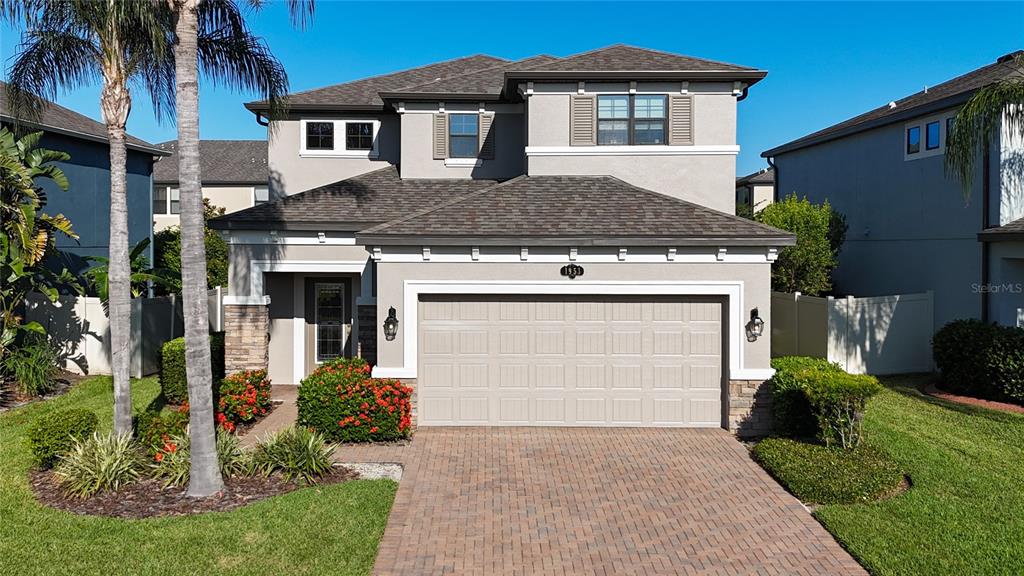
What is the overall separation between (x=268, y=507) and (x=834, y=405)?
295 inches

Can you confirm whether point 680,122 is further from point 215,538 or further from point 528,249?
point 215,538

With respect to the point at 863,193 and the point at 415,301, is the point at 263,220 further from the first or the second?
the point at 863,193

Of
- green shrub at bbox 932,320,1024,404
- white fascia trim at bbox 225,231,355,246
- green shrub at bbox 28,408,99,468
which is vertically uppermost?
white fascia trim at bbox 225,231,355,246

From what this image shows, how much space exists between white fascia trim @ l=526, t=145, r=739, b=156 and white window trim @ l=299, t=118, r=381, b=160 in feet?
15.5

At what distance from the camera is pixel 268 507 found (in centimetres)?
796

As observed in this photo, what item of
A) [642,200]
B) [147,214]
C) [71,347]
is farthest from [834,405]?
[147,214]

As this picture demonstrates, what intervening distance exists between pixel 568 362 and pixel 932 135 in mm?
12309

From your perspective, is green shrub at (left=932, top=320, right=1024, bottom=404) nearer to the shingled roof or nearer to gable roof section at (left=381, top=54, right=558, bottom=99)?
the shingled roof

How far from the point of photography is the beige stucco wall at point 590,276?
1144cm

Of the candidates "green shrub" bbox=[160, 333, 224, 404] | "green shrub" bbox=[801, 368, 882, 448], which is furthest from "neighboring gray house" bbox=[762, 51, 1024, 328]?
"green shrub" bbox=[160, 333, 224, 404]

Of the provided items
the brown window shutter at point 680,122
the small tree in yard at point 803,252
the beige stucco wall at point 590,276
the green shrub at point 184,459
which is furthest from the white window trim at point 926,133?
the green shrub at point 184,459

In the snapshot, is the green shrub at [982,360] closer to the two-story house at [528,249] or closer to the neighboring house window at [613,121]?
the two-story house at [528,249]

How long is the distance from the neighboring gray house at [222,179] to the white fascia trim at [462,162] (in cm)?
2283

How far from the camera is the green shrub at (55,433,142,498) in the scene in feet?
27.6
